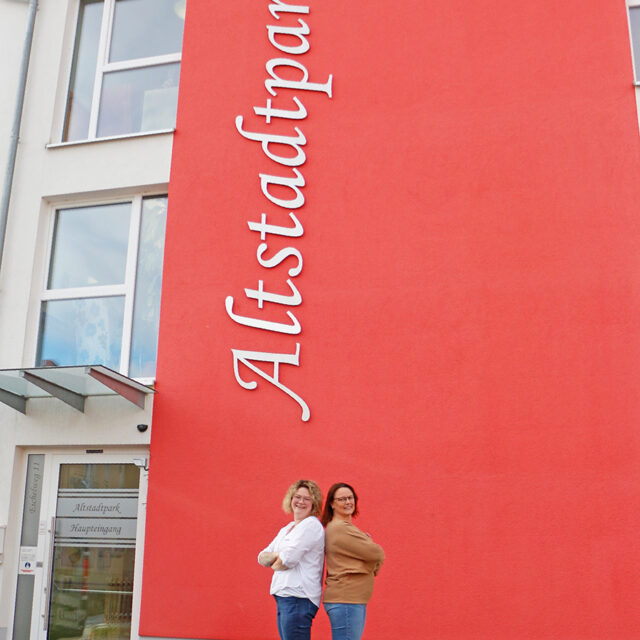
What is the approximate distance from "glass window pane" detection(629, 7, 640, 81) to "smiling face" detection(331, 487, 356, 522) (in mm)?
4583

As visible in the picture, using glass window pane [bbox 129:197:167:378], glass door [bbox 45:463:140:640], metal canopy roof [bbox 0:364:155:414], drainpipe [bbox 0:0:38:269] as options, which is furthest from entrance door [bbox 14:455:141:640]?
drainpipe [bbox 0:0:38:269]

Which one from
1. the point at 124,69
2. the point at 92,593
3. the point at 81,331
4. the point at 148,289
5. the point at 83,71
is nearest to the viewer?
the point at 92,593

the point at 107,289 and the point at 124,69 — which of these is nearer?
the point at 107,289

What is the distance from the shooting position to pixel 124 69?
829 cm

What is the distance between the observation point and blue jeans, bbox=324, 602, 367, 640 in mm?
4773

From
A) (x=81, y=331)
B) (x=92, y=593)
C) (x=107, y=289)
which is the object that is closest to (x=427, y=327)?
(x=107, y=289)

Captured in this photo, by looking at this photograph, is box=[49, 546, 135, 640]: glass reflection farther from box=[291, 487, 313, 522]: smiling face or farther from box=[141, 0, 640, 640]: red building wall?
box=[291, 487, 313, 522]: smiling face

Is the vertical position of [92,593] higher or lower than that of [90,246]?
lower

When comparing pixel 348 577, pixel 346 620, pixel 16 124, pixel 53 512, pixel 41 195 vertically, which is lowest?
pixel 346 620

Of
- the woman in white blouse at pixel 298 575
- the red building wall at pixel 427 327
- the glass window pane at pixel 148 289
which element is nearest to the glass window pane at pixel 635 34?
the red building wall at pixel 427 327

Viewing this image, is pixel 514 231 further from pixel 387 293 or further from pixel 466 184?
pixel 387 293

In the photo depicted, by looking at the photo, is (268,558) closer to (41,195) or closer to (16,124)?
(41,195)

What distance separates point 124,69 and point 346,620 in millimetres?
5896

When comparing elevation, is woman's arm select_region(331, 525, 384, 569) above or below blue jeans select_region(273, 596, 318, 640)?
above
